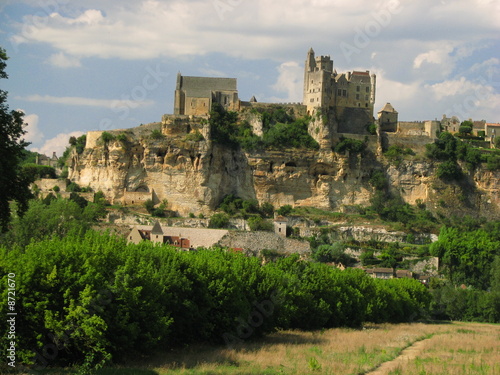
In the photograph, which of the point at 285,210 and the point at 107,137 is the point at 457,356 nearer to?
the point at 285,210

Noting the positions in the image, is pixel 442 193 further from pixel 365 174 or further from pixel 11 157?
pixel 11 157

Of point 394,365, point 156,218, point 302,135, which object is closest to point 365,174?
point 302,135

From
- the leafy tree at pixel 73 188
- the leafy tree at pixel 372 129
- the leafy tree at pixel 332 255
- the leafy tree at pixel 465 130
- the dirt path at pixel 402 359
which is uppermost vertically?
the leafy tree at pixel 465 130

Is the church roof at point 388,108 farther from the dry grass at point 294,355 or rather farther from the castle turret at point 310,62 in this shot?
the dry grass at point 294,355

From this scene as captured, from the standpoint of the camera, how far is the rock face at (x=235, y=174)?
257 ft

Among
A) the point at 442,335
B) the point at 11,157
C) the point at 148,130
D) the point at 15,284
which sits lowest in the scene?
the point at 442,335

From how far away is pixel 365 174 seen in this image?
82750mm

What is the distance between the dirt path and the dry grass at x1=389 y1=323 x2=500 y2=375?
25 centimetres

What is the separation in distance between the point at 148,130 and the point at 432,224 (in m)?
31.3

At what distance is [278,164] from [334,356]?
173 ft

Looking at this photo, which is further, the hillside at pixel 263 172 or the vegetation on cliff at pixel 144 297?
the hillside at pixel 263 172

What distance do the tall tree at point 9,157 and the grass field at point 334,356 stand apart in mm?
5840

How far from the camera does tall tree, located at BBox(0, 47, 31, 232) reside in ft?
77.5

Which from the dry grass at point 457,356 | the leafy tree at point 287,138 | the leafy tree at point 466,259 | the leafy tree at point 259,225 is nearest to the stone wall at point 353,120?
the leafy tree at point 287,138
